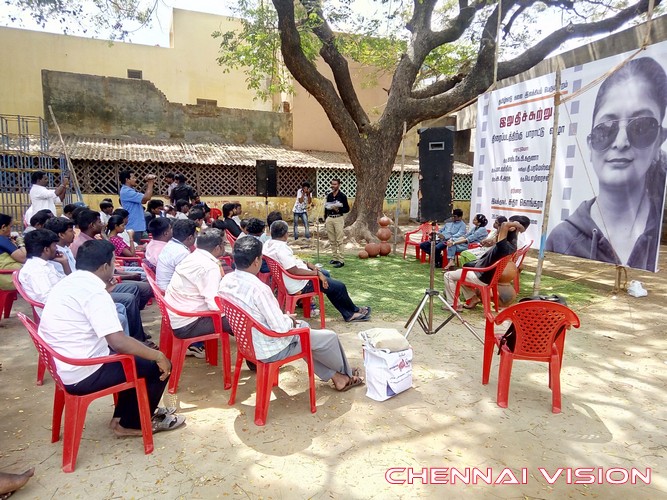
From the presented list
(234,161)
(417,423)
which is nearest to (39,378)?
(417,423)

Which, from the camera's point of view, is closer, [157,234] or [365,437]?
[365,437]

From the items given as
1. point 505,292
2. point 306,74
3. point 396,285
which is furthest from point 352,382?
point 306,74

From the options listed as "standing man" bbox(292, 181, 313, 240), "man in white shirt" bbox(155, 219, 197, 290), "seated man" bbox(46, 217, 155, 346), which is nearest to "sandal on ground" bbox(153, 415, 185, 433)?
"seated man" bbox(46, 217, 155, 346)

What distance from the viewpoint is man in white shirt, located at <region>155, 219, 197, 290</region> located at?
155 inches

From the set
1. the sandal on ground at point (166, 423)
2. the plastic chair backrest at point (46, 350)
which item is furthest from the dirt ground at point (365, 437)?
the plastic chair backrest at point (46, 350)

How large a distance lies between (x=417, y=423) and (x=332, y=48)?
30.2ft

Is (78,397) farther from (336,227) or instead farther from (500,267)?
(336,227)

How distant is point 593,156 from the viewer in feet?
19.1

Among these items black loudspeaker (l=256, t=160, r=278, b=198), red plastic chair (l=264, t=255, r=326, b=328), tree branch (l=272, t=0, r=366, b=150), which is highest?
tree branch (l=272, t=0, r=366, b=150)

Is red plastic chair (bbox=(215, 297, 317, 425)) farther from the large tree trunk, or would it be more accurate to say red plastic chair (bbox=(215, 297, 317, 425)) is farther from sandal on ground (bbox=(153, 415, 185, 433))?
the large tree trunk

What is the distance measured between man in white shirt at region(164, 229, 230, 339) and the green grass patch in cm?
239

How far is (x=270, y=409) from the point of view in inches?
118

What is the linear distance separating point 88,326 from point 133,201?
14.9 feet

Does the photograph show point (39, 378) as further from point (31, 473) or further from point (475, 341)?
point (475, 341)
